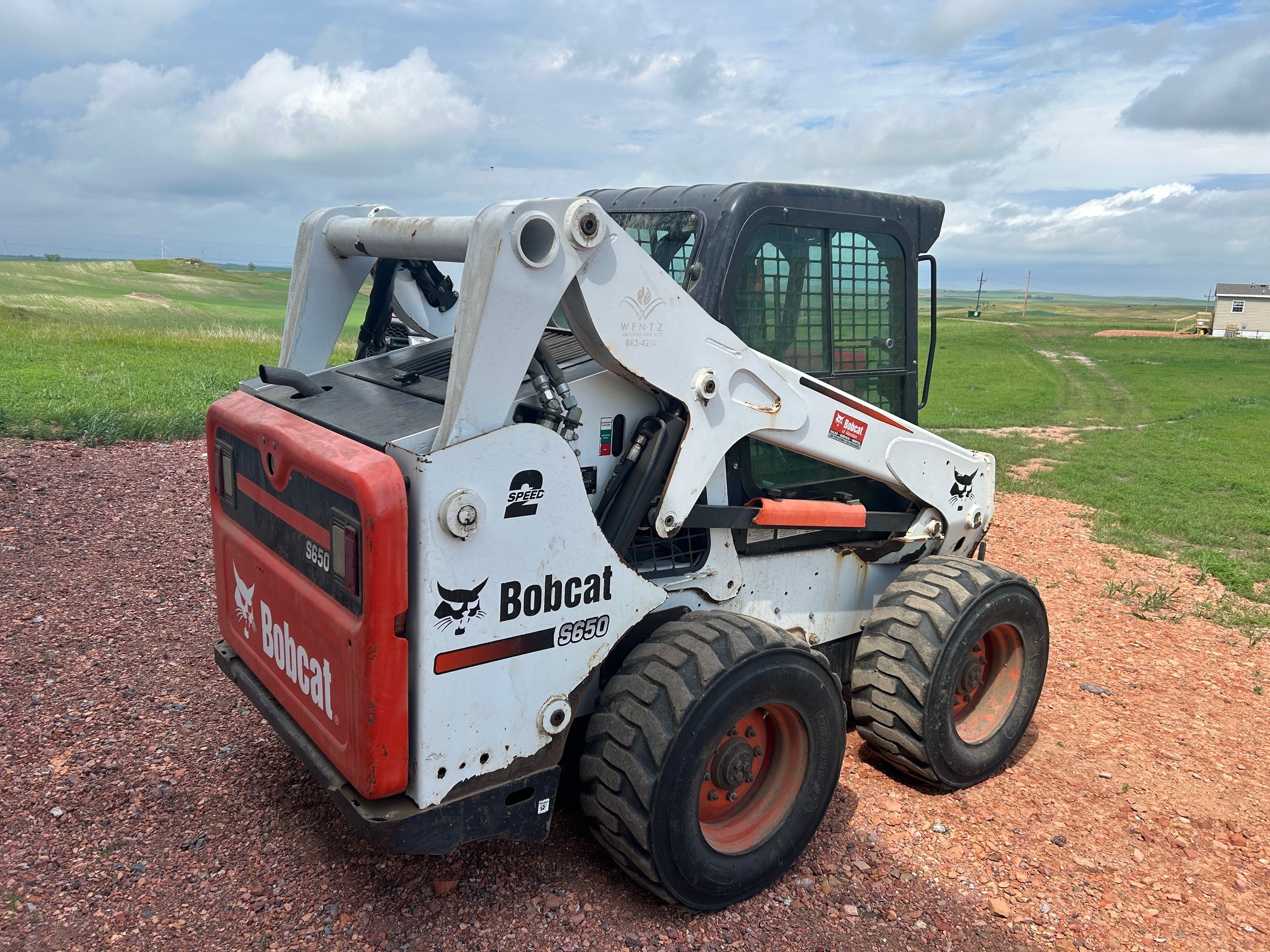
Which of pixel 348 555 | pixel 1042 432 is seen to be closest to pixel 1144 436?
pixel 1042 432

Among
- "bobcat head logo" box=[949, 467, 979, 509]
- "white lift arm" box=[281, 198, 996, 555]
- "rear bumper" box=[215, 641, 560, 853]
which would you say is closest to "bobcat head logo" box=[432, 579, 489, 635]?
"white lift arm" box=[281, 198, 996, 555]

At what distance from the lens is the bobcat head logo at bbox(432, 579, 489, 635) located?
2.86 meters

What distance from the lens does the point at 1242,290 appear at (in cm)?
8281

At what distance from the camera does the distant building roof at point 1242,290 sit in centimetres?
8130

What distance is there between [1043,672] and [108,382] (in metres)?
12.9

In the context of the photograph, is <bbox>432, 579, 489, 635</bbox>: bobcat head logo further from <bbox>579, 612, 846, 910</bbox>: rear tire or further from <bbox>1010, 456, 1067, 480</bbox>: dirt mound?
<bbox>1010, 456, 1067, 480</bbox>: dirt mound

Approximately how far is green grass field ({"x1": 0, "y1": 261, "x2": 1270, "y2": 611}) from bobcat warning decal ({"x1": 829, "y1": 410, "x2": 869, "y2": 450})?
555cm

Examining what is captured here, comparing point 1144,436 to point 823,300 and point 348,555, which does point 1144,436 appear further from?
point 348,555

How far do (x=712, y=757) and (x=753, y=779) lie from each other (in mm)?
319

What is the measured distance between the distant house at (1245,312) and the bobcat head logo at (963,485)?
86803 mm

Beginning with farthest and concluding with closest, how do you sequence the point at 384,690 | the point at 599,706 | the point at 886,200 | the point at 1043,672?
the point at 1043,672
the point at 886,200
the point at 599,706
the point at 384,690

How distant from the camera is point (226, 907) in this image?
11.2ft

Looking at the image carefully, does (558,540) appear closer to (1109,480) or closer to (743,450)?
(743,450)

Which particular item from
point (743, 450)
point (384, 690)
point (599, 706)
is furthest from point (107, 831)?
point (743, 450)
